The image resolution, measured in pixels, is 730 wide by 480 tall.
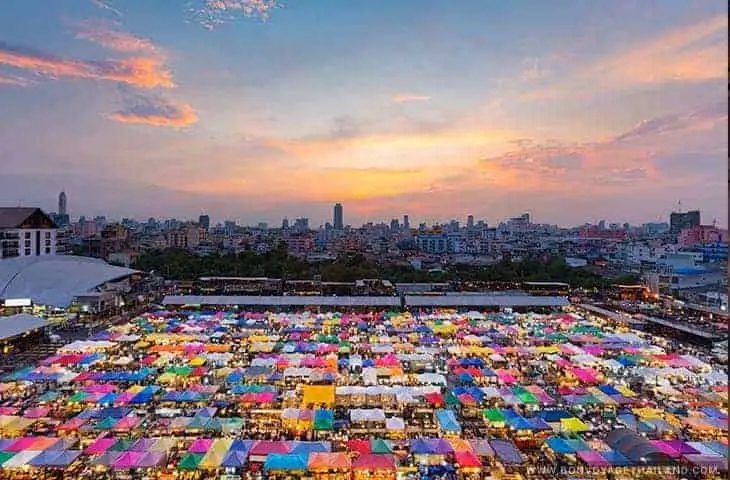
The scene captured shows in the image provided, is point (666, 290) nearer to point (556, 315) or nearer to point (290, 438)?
point (556, 315)

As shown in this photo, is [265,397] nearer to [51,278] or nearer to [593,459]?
[593,459]

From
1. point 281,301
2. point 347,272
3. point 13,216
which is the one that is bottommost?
point 281,301

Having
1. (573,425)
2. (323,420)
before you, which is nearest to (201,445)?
(323,420)

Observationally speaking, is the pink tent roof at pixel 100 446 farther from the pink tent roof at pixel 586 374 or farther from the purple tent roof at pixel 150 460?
the pink tent roof at pixel 586 374

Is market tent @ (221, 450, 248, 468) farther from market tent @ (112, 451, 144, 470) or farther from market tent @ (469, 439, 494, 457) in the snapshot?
market tent @ (469, 439, 494, 457)

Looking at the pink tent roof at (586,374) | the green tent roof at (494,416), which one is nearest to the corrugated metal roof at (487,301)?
the pink tent roof at (586,374)

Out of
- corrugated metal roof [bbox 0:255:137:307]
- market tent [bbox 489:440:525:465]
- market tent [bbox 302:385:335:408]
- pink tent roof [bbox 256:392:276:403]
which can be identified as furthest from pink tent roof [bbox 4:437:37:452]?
corrugated metal roof [bbox 0:255:137:307]

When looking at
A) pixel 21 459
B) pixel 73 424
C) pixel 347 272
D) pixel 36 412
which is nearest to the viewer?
pixel 21 459

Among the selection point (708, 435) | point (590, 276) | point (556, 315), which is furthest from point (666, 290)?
point (708, 435)
